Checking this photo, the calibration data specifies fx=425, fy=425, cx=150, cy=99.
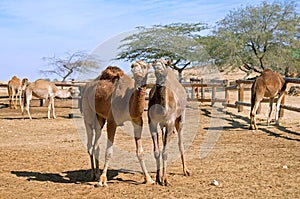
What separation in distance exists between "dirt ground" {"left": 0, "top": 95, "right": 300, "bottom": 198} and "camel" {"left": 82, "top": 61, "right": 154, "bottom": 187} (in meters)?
0.40

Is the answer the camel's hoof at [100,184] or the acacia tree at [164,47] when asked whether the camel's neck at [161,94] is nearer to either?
the camel's hoof at [100,184]

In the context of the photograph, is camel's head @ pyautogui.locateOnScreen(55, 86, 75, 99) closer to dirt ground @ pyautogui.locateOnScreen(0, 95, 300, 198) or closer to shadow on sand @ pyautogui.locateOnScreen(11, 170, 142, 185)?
dirt ground @ pyautogui.locateOnScreen(0, 95, 300, 198)

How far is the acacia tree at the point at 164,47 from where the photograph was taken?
27.5m

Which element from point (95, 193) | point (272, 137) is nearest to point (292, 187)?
point (95, 193)

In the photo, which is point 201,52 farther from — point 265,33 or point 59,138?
point 59,138

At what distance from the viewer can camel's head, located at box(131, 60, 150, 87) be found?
5.61 metres

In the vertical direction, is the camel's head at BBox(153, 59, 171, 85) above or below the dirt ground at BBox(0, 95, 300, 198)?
above

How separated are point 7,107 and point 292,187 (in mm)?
19497

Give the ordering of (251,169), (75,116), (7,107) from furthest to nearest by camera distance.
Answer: (7,107) → (75,116) → (251,169)

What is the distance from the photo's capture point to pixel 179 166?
7125 mm

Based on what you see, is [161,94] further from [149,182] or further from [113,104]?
[149,182]

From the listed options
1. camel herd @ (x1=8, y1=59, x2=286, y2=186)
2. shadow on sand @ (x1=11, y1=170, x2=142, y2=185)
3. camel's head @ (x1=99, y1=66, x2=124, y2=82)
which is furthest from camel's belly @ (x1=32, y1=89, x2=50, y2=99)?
camel's head @ (x1=99, y1=66, x2=124, y2=82)

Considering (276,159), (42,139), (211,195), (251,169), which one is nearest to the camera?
(211,195)

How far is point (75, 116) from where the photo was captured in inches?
679
